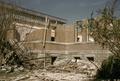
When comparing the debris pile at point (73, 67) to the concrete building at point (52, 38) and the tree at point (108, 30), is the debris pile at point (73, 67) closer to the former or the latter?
the concrete building at point (52, 38)

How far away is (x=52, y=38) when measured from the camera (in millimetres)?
34781

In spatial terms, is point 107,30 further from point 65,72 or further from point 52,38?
point 52,38

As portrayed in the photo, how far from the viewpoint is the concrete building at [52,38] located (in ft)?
88.3

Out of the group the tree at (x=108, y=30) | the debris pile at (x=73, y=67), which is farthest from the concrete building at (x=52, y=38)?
the tree at (x=108, y=30)

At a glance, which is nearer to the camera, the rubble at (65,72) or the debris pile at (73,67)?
the rubble at (65,72)

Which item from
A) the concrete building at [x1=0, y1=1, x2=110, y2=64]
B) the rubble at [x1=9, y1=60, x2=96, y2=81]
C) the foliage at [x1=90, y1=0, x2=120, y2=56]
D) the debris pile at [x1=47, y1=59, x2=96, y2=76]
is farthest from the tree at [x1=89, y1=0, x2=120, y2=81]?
the concrete building at [x1=0, y1=1, x2=110, y2=64]

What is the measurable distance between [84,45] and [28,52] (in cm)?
577

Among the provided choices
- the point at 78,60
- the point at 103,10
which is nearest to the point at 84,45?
the point at 78,60

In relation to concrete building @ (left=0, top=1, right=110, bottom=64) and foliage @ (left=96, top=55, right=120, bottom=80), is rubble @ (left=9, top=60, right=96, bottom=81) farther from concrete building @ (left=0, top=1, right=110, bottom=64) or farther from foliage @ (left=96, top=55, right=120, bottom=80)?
concrete building @ (left=0, top=1, right=110, bottom=64)

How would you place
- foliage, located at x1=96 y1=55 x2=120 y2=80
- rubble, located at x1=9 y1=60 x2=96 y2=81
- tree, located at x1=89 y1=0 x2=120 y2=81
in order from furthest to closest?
foliage, located at x1=96 y1=55 x2=120 y2=80
rubble, located at x1=9 y1=60 x2=96 y2=81
tree, located at x1=89 y1=0 x2=120 y2=81

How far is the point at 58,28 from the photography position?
36.4 meters

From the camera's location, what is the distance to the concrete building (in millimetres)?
26922

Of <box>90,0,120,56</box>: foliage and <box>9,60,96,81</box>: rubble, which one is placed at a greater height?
<box>90,0,120,56</box>: foliage

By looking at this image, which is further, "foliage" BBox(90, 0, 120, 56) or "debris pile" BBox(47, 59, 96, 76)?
"debris pile" BBox(47, 59, 96, 76)
